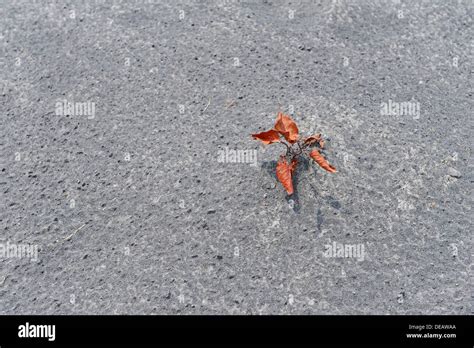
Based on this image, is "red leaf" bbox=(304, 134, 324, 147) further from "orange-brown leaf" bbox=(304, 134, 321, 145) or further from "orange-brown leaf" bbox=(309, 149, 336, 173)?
"orange-brown leaf" bbox=(309, 149, 336, 173)

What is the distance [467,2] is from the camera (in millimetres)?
3811

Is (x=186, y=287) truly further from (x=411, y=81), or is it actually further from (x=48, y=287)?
(x=411, y=81)

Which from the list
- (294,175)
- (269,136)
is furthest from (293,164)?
(269,136)

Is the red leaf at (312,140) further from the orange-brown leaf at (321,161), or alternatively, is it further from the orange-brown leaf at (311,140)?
the orange-brown leaf at (321,161)

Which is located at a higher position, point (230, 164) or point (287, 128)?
point (287, 128)

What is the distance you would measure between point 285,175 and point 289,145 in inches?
8.4

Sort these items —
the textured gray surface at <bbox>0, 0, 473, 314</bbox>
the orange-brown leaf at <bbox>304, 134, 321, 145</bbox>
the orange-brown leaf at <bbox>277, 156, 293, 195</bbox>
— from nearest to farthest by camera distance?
the textured gray surface at <bbox>0, 0, 473, 314</bbox> < the orange-brown leaf at <bbox>277, 156, 293, 195</bbox> < the orange-brown leaf at <bbox>304, 134, 321, 145</bbox>

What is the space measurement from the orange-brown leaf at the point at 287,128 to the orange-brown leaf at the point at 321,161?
114 mm

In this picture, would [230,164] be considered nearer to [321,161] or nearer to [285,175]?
[285,175]

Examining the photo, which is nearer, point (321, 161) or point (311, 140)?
point (321, 161)

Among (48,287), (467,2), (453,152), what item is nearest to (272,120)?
(453,152)

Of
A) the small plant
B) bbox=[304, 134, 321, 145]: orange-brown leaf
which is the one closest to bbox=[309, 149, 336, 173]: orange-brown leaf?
the small plant

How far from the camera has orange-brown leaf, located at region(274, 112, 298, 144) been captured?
2.88 meters

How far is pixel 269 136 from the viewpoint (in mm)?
2902
